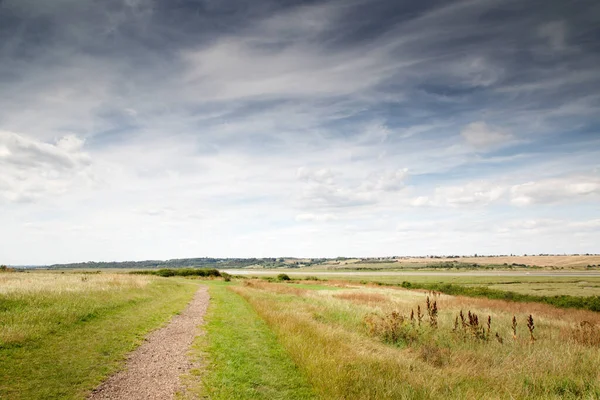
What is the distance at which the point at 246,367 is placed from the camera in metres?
10.7

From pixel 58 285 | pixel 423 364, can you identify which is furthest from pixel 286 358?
pixel 58 285

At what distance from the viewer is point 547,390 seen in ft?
31.8

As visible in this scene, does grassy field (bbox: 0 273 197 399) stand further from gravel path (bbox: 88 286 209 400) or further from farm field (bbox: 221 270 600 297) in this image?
farm field (bbox: 221 270 600 297)

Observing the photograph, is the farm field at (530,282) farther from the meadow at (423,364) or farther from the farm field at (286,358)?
the farm field at (286,358)

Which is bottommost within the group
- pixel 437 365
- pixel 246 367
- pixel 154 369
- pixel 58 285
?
pixel 437 365

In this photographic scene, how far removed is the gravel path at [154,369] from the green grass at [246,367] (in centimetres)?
72

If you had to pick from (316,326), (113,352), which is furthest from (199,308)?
(113,352)

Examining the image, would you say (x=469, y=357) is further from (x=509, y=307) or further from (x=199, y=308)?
(x=509, y=307)

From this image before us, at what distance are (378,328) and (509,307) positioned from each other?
2508cm

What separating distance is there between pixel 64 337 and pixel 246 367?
7.53 m

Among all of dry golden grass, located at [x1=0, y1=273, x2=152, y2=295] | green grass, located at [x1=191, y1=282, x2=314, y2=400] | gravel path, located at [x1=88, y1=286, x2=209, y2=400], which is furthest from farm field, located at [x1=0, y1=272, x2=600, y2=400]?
dry golden grass, located at [x1=0, y1=273, x2=152, y2=295]

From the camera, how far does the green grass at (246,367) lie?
28.6 ft

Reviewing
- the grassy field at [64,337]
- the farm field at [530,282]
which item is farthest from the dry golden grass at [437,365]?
the farm field at [530,282]

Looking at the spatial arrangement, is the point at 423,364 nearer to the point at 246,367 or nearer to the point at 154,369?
the point at 246,367
